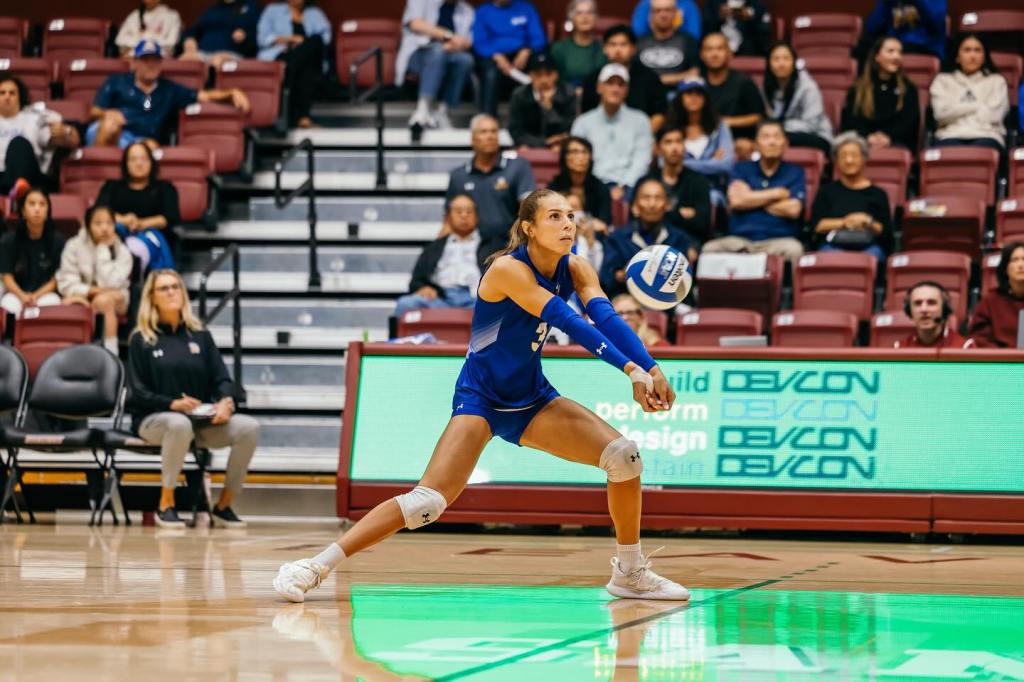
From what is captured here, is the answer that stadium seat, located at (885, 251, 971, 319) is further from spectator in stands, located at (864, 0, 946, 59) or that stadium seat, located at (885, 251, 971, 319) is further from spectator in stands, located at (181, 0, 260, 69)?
spectator in stands, located at (181, 0, 260, 69)

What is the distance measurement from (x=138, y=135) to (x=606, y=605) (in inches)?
463

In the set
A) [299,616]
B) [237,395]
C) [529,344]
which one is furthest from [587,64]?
[299,616]

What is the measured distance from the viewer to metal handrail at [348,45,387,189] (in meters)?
16.7

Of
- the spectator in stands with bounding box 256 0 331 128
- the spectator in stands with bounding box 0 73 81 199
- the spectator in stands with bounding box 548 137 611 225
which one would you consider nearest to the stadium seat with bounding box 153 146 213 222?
the spectator in stands with bounding box 0 73 81 199

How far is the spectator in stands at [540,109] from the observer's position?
16.1 meters

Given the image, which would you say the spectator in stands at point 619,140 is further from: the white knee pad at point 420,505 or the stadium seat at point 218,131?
the white knee pad at point 420,505

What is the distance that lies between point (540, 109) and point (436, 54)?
5.36 ft

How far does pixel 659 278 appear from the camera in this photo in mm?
6965

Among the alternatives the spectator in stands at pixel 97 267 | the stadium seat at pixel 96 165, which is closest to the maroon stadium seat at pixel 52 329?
the spectator in stands at pixel 97 267

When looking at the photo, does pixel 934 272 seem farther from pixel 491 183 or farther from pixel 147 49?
pixel 147 49

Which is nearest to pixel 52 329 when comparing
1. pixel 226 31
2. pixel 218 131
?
pixel 218 131

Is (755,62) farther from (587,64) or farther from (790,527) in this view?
(790,527)

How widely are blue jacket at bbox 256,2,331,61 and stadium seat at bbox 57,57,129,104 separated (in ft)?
5.44

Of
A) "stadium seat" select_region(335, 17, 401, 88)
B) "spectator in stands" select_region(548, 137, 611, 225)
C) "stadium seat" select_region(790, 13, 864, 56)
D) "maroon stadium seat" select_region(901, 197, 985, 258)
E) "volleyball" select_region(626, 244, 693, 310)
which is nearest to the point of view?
"volleyball" select_region(626, 244, 693, 310)
